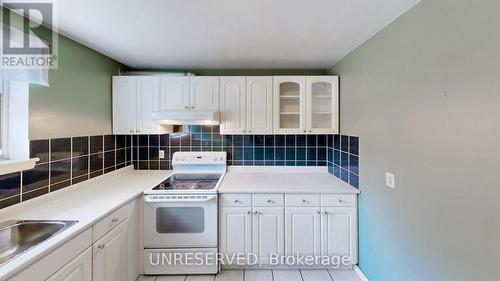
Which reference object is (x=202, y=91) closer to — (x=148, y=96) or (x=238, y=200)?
(x=148, y=96)

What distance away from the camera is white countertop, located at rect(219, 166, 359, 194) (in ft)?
7.63

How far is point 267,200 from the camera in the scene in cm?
234

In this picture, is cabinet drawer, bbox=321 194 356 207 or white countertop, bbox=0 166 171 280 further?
cabinet drawer, bbox=321 194 356 207

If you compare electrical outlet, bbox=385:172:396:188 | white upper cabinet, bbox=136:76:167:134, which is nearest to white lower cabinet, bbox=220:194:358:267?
electrical outlet, bbox=385:172:396:188

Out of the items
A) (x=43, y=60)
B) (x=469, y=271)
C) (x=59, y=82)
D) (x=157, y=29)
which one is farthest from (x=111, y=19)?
(x=469, y=271)

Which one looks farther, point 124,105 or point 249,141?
point 249,141

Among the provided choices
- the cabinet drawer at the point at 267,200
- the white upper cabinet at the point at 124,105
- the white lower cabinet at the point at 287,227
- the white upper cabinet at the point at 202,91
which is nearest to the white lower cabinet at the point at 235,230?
the white lower cabinet at the point at 287,227

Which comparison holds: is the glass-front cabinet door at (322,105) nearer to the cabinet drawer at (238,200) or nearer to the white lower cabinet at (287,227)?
the white lower cabinet at (287,227)

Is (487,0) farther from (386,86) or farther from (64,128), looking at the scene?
(64,128)

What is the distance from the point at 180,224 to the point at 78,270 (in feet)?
3.08

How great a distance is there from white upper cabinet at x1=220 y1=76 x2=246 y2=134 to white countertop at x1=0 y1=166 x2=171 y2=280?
39.7 inches

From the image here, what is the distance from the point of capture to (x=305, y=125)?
109 inches

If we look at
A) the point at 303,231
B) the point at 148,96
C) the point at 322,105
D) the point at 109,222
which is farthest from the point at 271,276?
the point at 148,96

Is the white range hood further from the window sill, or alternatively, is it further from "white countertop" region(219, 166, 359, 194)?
the window sill
